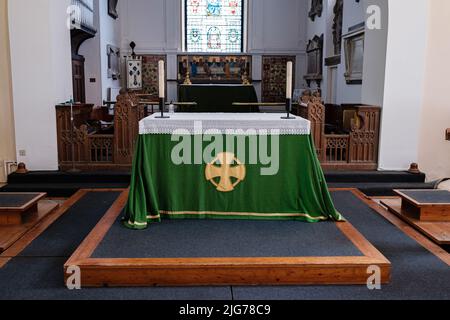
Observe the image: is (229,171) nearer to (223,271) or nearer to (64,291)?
(223,271)

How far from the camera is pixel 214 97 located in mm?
8969

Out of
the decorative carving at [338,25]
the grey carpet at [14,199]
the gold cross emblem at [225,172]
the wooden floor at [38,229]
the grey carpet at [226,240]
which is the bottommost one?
the wooden floor at [38,229]

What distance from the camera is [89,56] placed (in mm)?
10656

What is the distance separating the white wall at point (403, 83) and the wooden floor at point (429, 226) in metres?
1.65

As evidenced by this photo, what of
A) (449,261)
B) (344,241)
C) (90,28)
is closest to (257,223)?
(344,241)

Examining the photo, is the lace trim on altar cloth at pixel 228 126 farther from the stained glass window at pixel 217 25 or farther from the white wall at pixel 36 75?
the stained glass window at pixel 217 25

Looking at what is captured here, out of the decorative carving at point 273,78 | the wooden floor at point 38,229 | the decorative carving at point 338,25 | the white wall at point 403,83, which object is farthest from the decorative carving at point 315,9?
the wooden floor at point 38,229

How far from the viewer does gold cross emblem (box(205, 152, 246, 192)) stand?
417cm

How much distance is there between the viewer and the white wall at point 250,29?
13.7 m

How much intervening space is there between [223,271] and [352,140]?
3898mm

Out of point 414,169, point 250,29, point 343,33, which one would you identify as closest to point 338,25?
point 343,33

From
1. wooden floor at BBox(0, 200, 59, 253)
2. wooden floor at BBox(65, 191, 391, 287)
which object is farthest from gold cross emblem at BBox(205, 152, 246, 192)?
wooden floor at BBox(0, 200, 59, 253)

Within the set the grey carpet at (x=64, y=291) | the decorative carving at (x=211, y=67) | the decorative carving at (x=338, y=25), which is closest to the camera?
the grey carpet at (x=64, y=291)

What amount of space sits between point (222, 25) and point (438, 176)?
9.42 metres
